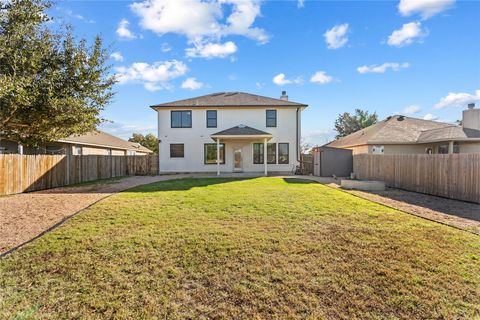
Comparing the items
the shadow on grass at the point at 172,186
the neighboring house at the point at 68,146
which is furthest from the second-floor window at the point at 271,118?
the neighboring house at the point at 68,146

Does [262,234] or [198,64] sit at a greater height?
[198,64]

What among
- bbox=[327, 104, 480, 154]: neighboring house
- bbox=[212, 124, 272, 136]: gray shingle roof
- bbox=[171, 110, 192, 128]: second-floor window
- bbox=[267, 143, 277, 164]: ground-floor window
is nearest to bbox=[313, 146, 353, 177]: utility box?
bbox=[327, 104, 480, 154]: neighboring house

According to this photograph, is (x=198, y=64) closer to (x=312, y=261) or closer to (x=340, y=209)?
(x=340, y=209)

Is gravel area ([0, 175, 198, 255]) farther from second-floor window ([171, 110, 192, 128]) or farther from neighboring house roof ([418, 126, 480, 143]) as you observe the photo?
neighboring house roof ([418, 126, 480, 143])

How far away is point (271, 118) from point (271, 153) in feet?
9.70

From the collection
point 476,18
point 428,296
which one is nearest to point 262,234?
point 428,296

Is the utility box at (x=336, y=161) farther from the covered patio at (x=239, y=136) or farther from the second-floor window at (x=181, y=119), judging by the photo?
the second-floor window at (x=181, y=119)

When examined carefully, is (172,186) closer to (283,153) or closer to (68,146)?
(283,153)

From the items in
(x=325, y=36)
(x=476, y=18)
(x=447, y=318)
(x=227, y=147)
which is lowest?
(x=447, y=318)

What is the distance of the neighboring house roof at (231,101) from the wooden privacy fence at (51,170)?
6.07m

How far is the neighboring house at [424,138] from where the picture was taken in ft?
55.9

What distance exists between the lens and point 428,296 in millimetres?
3146

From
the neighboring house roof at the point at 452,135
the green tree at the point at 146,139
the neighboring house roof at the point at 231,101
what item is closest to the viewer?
the neighboring house roof at the point at 452,135

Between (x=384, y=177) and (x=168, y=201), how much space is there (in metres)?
11.5
